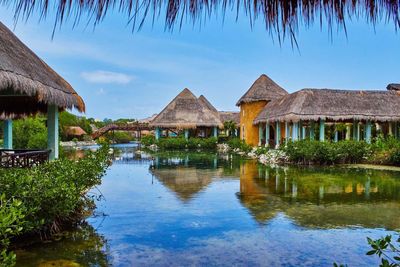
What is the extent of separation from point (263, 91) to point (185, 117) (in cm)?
763

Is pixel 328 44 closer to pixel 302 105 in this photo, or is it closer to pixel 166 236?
pixel 166 236

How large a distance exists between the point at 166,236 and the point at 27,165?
3660mm

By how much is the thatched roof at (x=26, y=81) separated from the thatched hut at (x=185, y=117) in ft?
77.7

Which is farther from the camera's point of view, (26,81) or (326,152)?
(326,152)

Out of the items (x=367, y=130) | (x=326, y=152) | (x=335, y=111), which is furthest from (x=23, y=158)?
(x=367, y=130)

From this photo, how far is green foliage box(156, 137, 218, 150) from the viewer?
3234cm

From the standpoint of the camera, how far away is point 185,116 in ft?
116

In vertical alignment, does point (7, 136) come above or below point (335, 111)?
below

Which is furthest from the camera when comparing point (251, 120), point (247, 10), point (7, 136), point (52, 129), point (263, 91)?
point (251, 120)

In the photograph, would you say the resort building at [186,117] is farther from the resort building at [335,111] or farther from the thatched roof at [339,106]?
the thatched roof at [339,106]

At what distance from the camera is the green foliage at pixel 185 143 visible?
32344 millimetres

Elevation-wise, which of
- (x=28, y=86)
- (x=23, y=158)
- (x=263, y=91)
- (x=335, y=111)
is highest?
(x=263, y=91)

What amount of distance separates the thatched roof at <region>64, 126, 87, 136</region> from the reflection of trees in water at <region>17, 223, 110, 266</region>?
4419 centimetres

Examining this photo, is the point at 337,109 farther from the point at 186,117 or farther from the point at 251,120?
the point at 186,117
